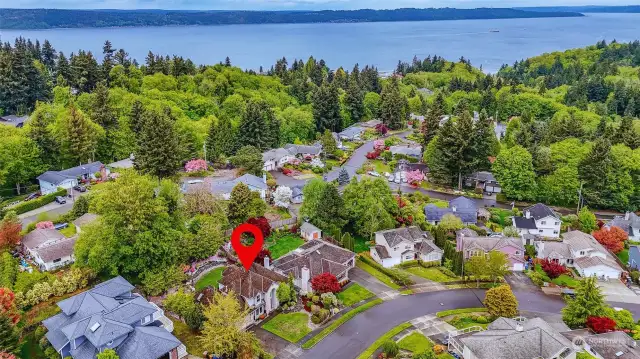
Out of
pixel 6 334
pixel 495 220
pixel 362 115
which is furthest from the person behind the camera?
pixel 362 115

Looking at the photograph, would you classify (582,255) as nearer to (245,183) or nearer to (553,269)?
(553,269)

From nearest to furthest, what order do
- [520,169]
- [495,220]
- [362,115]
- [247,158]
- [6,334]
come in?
[6,334]
[495,220]
[520,169]
[247,158]
[362,115]

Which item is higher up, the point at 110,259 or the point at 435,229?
the point at 110,259

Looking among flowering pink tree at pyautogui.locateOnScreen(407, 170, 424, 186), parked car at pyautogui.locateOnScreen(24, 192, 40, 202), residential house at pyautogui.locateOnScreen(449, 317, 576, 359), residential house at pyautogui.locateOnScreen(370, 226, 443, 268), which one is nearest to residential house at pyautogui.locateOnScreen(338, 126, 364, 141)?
flowering pink tree at pyautogui.locateOnScreen(407, 170, 424, 186)

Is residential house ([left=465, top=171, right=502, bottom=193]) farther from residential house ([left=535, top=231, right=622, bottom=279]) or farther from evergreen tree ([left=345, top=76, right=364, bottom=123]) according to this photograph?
evergreen tree ([left=345, top=76, right=364, bottom=123])

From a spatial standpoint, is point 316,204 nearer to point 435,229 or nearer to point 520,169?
point 435,229

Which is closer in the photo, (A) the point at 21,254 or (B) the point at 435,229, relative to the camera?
(A) the point at 21,254

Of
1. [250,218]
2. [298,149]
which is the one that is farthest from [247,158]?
[250,218]
